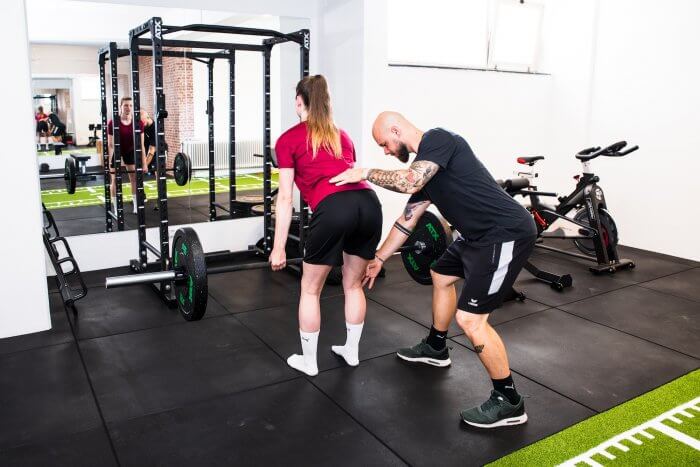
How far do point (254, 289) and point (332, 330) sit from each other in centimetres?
87

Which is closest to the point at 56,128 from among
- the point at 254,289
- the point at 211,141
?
the point at 211,141

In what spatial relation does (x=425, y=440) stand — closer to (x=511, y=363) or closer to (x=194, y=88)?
(x=511, y=363)

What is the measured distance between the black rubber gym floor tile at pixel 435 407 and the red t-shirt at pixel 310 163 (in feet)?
2.62

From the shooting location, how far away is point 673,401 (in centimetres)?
235

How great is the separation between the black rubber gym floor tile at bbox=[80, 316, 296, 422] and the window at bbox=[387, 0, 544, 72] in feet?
8.66

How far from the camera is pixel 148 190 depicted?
4566 millimetres

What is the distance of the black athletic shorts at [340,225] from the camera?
223 centimetres

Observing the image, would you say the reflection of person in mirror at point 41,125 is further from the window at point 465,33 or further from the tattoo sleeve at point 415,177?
the tattoo sleeve at point 415,177

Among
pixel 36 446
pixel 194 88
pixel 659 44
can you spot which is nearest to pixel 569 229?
pixel 659 44

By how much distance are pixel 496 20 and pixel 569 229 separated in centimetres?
196

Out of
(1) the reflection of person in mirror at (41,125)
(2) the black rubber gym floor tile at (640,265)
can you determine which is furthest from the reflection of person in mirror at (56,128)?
(2) the black rubber gym floor tile at (640,265)

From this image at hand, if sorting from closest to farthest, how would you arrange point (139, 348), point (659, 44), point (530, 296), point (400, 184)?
point (400, 184) < point (139, 348) < point (530, 296) < point (659, 44)

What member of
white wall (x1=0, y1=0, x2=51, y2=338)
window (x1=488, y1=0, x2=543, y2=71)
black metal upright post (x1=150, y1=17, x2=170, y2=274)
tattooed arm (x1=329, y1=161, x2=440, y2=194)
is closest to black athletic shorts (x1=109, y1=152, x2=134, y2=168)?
black metal upright post (x1=150, y1=17, x2=170, y2=274)

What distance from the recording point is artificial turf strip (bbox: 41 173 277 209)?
3.91m
